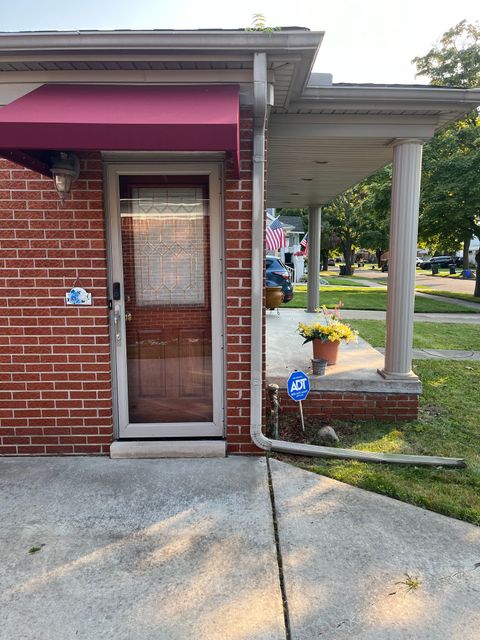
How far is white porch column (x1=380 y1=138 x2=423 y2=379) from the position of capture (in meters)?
4.59

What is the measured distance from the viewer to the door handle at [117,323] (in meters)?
3.74

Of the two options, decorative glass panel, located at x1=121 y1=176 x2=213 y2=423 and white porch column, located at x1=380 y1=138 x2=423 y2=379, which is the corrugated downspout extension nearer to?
decorative glass panel, located at x1=121 y1=176 x2=213 y2=423

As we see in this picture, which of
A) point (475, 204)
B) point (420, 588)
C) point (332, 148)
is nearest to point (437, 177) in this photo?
point (475, 204)

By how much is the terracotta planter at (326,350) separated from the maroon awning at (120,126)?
8.73ft

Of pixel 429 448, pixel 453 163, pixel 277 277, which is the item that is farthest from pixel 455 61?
pixel 429 448

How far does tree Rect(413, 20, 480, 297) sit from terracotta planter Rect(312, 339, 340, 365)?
12465mm

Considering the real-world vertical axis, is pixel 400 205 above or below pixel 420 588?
above

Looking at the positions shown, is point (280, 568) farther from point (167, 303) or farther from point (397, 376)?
point (397, 376)

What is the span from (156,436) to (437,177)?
15.2 m

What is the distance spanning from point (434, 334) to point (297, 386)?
21.6 ft

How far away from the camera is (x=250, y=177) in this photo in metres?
3.52

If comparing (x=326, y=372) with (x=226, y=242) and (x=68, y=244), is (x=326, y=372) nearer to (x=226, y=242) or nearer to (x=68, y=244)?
(x=226, y=242)

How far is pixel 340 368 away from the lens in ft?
16.9

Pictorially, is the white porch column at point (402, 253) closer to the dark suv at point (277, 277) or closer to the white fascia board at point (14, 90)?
the white fascia board at point (14, 90)
